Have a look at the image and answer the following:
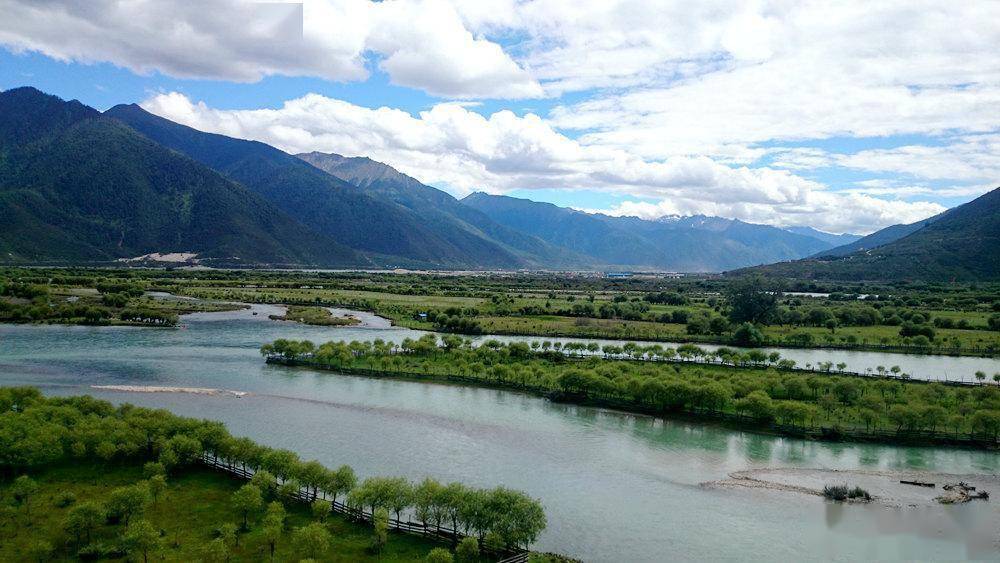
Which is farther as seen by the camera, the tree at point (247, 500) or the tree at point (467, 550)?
the tree at point (247, 500)

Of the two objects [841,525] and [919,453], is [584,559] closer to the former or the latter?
[841,525]

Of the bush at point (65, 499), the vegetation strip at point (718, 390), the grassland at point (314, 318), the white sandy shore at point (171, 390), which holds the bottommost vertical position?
the bush at point (65, 499)

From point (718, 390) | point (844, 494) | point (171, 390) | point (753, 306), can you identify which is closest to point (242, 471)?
point (171, 390)

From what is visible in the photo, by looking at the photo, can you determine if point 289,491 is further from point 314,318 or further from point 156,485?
point 314,318

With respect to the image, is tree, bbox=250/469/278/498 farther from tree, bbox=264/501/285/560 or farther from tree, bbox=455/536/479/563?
tree, bbox=455/536/479/563

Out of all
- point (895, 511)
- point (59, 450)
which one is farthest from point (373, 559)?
point (895, 511)

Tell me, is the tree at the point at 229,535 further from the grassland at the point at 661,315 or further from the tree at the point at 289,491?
the grassland at the point at 661,315

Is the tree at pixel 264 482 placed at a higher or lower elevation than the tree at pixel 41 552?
higher

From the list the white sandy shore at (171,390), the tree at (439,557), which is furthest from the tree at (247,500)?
the white sandy shore at (171,390)
